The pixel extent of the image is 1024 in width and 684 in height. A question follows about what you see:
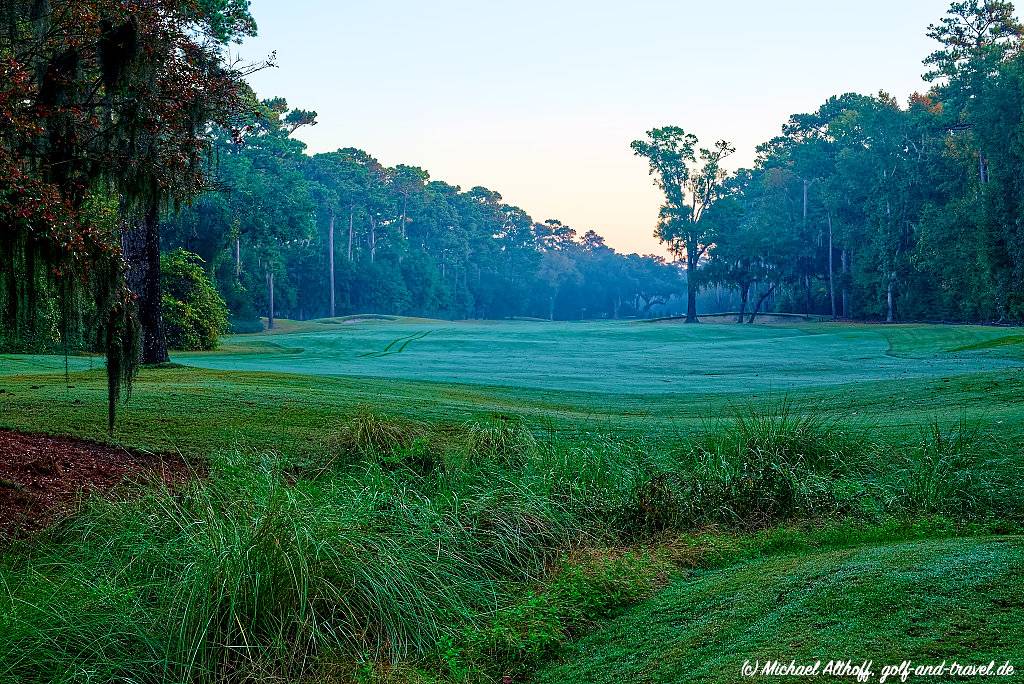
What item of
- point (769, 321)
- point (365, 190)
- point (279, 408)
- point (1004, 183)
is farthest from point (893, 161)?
point (279, 408)

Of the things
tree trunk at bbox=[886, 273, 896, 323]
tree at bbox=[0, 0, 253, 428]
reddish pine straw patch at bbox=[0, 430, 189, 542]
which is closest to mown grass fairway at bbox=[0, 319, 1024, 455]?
reddish pine straw patch at bbox=[0, 430, 189, 542]

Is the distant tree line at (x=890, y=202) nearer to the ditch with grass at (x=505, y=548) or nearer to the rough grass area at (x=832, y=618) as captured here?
the ditch with grass at (x=505, y=548)

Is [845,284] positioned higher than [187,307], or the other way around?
[845,284]

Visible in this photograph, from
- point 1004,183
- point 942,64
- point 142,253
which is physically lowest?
A: point 142,253

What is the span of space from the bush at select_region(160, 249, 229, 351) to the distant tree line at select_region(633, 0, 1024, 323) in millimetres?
36125

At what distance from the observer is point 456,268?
117m

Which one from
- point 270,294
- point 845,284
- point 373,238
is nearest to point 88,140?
point 270,294

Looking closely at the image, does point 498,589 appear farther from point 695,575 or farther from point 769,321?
point 769,321

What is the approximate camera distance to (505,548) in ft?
23.9

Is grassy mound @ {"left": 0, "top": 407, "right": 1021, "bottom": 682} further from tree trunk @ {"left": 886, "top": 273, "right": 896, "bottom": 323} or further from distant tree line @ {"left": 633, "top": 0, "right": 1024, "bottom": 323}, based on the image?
tree trunk @ {"left": 886, "top": 273, "right": 896, "bottom": 323}

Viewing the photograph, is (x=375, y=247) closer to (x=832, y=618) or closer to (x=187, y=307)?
(x=187, y=307)

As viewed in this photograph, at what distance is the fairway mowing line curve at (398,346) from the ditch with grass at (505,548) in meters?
20.0

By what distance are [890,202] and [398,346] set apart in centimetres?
4197

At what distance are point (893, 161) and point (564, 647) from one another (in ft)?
225
